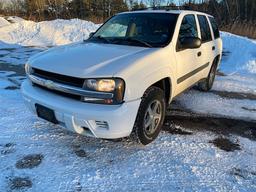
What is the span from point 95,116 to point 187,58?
2047 mm

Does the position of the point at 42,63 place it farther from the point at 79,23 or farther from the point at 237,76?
the point at 79,23

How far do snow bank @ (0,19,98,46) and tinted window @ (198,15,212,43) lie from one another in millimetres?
9104

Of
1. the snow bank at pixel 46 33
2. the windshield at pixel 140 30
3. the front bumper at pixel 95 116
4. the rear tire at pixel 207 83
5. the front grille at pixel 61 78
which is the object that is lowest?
the snow bank at pixel 46 33

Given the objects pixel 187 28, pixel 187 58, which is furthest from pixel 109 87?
pixel 187 28

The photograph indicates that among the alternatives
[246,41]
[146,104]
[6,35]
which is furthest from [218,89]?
[6,35]

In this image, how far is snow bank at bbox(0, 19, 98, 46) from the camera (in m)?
14.2

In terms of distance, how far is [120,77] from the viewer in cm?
325

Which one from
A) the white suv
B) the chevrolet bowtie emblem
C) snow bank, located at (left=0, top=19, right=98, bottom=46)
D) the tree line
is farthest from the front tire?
the tree line

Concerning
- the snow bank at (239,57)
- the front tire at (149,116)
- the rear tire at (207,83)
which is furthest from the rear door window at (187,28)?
the snow bank at (239,57)

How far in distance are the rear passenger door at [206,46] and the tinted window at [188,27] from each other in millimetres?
298

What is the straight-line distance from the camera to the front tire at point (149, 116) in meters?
3.61

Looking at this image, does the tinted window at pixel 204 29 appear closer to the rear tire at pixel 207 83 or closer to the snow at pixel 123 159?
the rear tire at pixel 207 83

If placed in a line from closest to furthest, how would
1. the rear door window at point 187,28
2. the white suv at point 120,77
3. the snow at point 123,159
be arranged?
the snow at point 123,159 → the white suv at point 120,77 → the rear door window at point 187,28

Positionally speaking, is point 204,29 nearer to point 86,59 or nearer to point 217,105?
point 217,105
